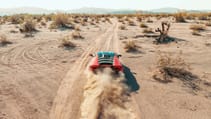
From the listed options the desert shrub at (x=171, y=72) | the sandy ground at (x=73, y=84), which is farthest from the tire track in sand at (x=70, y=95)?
the desert shrub at (x=171, y=72)

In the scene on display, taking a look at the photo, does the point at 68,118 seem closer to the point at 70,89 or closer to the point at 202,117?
the point at 70,89

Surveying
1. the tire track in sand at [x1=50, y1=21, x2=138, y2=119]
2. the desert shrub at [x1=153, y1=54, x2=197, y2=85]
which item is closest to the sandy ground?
the tire track in sand at [x1=50, y1=21, x2=138, y2=119]

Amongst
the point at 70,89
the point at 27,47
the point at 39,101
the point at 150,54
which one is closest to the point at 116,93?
the point at 70,89

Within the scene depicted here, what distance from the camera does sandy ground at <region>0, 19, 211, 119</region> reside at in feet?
26.7

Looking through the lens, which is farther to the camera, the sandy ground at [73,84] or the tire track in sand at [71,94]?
the sandy ground at [73,84]

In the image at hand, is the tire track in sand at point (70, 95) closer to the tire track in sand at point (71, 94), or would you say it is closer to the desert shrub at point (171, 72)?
the tire track in sand at point (71, 94)

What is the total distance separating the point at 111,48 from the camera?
17.5 meters

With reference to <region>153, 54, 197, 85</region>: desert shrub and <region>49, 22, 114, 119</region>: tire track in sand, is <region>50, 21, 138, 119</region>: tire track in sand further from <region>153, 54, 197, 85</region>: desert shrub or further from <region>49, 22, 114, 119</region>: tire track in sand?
<region>153, 54, 197, 85</region>: desert shrub

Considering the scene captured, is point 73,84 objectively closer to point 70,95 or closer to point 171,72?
point 70,95

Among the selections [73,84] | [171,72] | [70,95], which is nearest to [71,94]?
[70,95]

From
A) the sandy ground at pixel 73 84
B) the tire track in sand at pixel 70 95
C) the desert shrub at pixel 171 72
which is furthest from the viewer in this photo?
the desert shrub at pixel 171 72

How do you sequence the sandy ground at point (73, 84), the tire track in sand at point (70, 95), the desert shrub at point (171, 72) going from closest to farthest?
the tire track in sand at point (70, 95) < the sandy ground at point (73, 84) < the desert shrub at point (171, 72)

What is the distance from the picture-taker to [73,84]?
10242mm

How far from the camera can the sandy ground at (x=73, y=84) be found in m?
8.14
